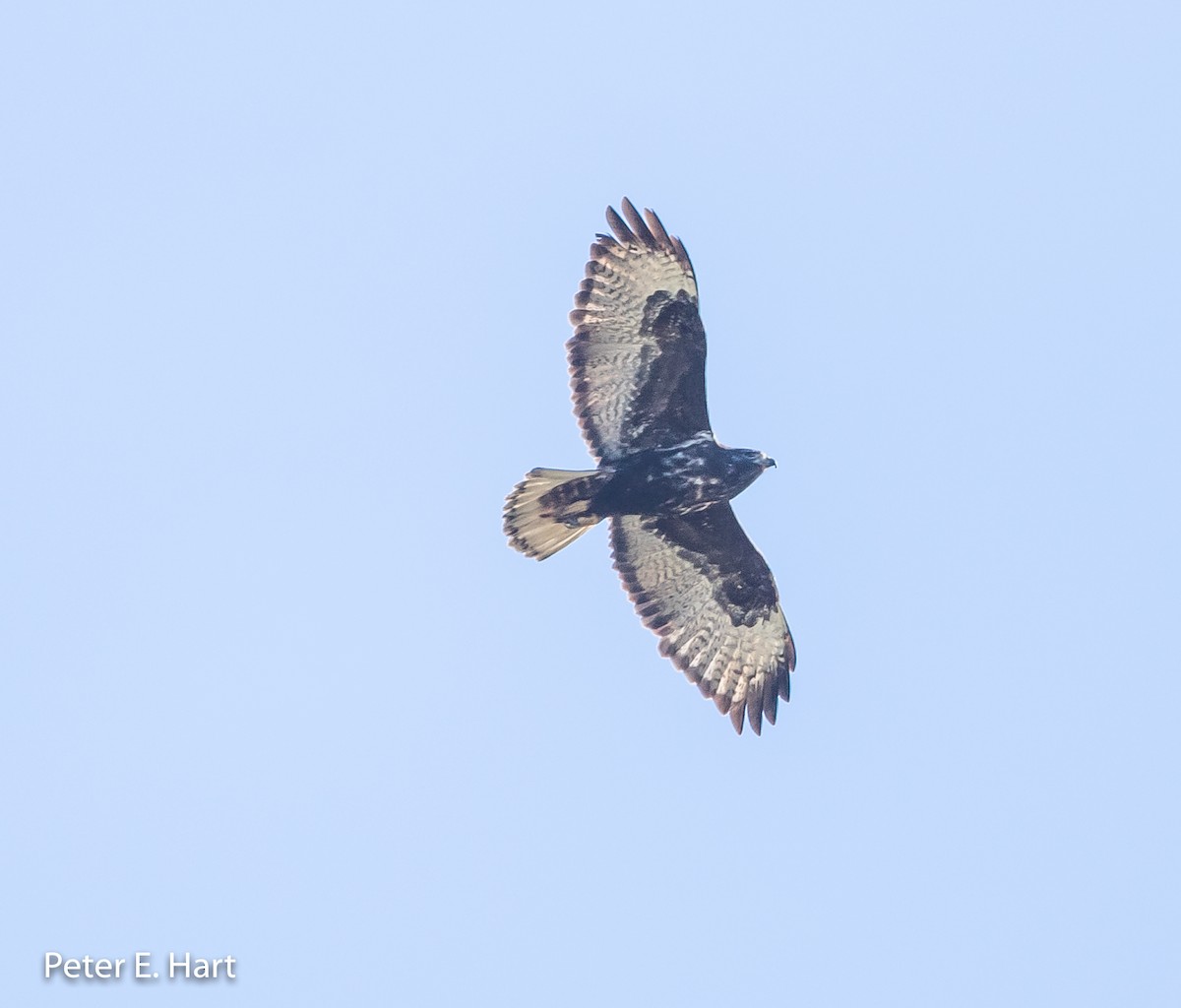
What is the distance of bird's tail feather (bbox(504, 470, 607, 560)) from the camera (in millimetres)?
14469

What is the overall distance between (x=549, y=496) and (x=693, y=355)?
1.79 m

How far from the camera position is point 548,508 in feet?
47.8

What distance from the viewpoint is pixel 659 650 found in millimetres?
16062

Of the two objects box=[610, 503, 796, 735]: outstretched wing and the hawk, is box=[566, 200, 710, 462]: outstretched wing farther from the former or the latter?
box=[610, 503, 796, 735]: outstretched wing

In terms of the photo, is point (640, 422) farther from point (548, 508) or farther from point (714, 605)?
point (714, 605)

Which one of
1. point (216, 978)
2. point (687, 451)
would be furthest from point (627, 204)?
point (216, 978)

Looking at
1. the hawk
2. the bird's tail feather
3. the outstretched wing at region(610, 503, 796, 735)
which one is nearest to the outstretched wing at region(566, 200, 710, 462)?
the hawk

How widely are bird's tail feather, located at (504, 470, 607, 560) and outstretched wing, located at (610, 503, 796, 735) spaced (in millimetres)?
983

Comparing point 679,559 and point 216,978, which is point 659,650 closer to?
point 679,559

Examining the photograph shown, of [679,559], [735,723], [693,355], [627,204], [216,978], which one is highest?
[627,204]

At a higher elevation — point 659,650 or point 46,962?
point 659,650

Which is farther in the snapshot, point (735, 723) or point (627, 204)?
point (735, 723)

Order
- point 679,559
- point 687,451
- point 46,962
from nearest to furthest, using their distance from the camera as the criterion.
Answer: point 46,962 < point 687,451 < point 679,559

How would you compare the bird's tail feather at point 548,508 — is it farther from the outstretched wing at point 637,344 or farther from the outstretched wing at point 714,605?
the outstretched wing at point 714,605
